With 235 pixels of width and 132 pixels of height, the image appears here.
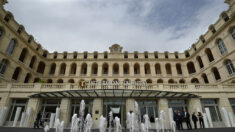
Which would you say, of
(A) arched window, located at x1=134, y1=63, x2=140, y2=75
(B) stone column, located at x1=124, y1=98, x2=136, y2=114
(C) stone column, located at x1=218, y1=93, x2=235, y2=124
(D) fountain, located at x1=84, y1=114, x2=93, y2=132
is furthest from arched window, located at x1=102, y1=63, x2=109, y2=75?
(C) stone column, located at x1=218, y1=93, x2=235, y2=124

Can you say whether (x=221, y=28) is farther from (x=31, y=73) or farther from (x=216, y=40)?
(x=31, y=73)

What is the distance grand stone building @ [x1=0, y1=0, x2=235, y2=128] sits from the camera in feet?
48.3

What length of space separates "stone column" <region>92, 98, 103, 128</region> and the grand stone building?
0.23ft

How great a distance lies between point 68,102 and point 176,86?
13.3 m

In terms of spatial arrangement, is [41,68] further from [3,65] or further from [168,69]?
Result: [168,69]

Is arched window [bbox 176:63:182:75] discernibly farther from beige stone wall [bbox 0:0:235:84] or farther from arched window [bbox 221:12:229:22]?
arched window [bbox 221:12:229:22]

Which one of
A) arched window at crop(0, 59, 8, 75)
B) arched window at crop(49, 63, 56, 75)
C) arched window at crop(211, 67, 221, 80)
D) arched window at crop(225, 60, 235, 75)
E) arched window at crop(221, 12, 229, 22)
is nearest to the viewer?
arched window at crop(225, 60, 235, 75)

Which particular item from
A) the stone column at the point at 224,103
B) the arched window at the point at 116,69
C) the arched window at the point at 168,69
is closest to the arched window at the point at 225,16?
the arched window at the point at 168,69

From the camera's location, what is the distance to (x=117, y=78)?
97.8ft

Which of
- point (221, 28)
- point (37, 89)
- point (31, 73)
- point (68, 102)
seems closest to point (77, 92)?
point (68, 102)

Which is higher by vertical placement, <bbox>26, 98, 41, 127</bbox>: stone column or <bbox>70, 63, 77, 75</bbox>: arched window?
<bbox>70, 63, 77, 75</bbox>: arched window

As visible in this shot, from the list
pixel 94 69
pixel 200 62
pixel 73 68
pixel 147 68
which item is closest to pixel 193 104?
pixel 200 62

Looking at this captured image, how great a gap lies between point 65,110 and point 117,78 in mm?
16630

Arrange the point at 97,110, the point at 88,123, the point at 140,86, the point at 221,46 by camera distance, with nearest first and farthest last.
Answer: the point at 88,123
the point at 97,110
the point at 140,86
the point at 221,46
